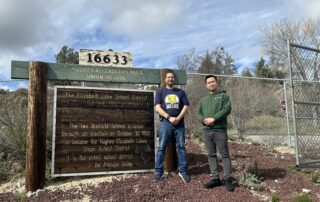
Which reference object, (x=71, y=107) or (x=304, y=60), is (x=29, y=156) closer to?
(x=71, y=107)

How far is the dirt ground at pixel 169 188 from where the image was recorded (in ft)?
21.7

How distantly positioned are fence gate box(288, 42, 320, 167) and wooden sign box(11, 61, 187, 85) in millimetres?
2377

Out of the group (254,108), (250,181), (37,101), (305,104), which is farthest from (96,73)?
(254,108)

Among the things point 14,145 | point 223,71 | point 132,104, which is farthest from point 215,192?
point 223,71

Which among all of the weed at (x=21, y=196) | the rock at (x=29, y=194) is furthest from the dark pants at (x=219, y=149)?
the weed at (x=21, y=196)

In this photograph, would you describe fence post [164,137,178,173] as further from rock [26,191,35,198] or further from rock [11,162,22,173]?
rock [11,162,22,173]

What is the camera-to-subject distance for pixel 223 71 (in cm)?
3641

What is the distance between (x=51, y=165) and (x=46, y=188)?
48 centimetres

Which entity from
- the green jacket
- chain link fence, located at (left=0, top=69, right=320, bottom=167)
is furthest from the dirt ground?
chain link fence, located at (left=0, top=69, right=320, bottom=167)

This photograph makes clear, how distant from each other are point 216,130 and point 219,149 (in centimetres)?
32

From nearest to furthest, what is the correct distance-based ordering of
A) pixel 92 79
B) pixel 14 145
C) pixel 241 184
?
pixel 241 184
pixel 92 79
pixel 14 145

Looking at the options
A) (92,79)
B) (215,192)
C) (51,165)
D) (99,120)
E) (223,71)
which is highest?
(223,71)

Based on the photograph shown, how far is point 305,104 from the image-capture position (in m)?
8.55

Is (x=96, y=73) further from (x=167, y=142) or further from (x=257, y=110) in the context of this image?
(x=257, y=110)
